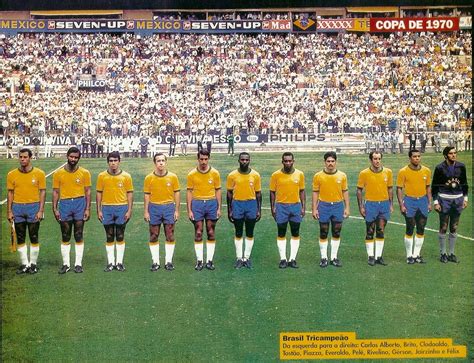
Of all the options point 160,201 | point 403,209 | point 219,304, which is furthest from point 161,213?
point 403,209

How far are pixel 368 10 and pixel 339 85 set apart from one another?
8.46 m

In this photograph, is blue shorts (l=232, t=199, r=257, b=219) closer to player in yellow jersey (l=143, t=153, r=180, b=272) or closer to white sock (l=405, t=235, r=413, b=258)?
player in yellow jersey (l=143, t=153, r=180, b=272)

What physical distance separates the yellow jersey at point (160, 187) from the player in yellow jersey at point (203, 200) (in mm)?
218

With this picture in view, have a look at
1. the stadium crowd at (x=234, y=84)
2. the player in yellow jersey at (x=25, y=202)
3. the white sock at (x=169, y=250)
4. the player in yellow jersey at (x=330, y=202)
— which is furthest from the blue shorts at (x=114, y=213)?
the stadium crowd at (x=234, y=84)

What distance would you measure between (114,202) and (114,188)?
18 cm

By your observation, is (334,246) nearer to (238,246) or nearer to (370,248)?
(370,248)

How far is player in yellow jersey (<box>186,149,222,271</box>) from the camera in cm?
766

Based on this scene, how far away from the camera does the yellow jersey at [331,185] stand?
25.4 feet

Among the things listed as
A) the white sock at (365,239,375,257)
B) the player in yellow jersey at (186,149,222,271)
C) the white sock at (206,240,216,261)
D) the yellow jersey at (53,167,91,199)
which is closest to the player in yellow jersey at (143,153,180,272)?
the player in yellow jersey at (186,149,222,271)

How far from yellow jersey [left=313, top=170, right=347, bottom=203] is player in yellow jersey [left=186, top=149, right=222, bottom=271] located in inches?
51.6

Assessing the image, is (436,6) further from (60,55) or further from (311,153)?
(60,55)

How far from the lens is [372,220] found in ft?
25.9

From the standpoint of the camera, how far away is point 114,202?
7.62m

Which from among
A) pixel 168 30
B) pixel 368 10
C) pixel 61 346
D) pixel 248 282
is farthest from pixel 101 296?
pixel 368 10
